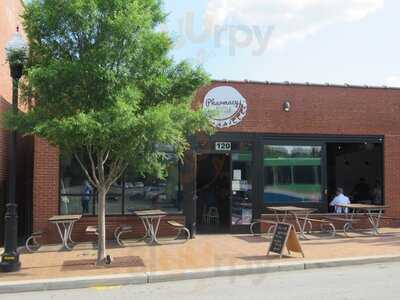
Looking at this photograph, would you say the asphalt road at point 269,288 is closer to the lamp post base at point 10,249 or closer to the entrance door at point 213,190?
the lamp post base at point 10,249

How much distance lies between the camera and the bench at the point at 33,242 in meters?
13.2

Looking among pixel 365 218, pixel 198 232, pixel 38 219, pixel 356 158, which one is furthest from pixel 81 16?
pixel 356 158

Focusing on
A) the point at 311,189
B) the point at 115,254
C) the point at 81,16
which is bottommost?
the point at 115,254

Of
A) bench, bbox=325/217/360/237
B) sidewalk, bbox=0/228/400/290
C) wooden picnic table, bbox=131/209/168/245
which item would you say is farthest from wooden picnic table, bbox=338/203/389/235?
wooden picnic table, bbox=131/209/168/245

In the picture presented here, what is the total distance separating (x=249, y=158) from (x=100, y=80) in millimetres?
6989

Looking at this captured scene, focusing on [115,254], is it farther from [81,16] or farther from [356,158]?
[356,158]

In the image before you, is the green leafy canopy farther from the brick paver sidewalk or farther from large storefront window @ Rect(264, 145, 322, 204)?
large storefront window @ Rect(264, 145, 322, 204)

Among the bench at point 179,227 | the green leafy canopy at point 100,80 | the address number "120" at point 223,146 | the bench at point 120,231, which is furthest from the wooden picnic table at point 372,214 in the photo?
the green leafy canopy at point 100,80

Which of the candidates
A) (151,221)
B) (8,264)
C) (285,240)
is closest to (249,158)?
(151,221)

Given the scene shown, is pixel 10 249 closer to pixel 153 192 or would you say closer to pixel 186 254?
pixel 186 254

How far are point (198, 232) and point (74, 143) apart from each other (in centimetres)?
692

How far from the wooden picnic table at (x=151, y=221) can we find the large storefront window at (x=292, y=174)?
3647 mm

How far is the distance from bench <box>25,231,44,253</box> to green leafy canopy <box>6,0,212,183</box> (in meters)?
3.42

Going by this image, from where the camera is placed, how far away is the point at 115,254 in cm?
1242
